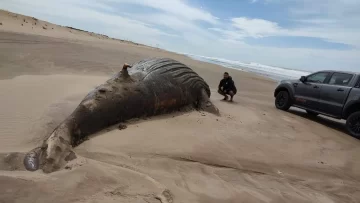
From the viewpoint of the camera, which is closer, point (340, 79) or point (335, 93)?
point (335, 93)

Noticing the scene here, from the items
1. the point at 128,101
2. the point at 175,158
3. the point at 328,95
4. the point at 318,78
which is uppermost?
the point at 318,78

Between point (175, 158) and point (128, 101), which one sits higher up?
point (128, 101)

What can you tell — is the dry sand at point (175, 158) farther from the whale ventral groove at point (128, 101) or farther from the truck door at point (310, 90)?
the truck door at point (310, 90)

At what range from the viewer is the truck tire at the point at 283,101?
961 centimetres

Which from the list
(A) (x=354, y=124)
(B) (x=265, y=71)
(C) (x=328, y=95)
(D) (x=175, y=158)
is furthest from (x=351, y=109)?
(B) (x=265, y=71)

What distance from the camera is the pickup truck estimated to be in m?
7.61

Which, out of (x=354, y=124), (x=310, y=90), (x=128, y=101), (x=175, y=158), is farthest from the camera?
(x=310, y=90)

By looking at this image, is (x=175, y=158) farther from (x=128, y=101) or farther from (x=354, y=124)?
(x=354, y=124)

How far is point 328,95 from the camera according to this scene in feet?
27.4

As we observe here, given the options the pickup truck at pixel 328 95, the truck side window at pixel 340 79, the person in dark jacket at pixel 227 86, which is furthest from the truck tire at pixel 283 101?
the person in dark jacket at pixel 227 86

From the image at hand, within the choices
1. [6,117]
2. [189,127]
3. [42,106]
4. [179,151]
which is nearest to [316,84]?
[189,127]

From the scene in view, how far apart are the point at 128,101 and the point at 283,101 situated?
6.43m

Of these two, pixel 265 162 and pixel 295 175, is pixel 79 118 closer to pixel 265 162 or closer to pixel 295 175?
pixel 265 162

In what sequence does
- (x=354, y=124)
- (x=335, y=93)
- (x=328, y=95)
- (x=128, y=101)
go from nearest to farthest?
(x=128, y=101), (x=354, y=124), (x=335, y=93), (x=328, y=95)
